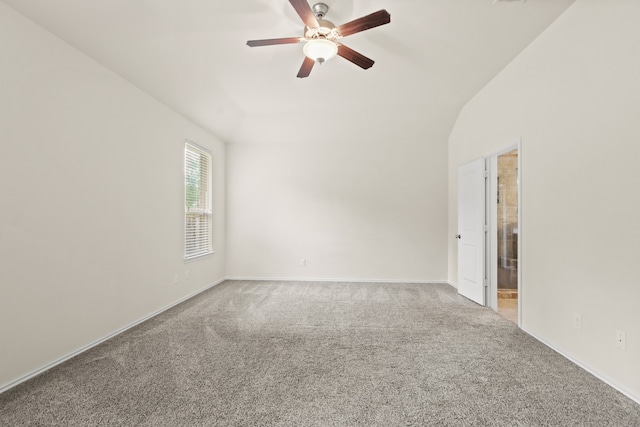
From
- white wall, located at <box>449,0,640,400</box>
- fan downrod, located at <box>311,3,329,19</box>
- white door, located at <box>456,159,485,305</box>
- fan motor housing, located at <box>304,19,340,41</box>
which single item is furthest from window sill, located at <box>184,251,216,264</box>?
white wall, located at <box>449,0,640,400</box>

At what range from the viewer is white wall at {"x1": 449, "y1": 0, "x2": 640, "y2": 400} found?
1950mm

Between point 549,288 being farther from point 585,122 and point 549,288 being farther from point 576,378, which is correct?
point 585,122

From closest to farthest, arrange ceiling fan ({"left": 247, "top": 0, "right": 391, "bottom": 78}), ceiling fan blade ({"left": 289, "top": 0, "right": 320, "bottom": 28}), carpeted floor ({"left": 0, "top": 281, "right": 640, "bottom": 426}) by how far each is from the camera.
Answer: carpeted floor ({"left": 0, "top": 281, "right": 640, "bottom": 426}) → ceiling fan blade ({"left": 289, "top": 0, "right": 320, "bottom": 28}) → ceiling fan ({"left": 247, "top": 0, "right": 391, "bottom": 78})

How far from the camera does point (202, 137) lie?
4.56 metres

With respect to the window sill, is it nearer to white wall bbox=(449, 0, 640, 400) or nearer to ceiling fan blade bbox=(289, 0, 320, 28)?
ceiling fan blade bbox=(289, 0, 320, 28)

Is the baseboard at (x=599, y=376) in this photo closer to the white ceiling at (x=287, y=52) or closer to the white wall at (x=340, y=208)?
the white wall at (x=340, y=208)

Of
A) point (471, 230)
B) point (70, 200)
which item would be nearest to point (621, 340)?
point (471, 230)

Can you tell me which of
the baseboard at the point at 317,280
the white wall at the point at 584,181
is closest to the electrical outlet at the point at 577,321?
the white wall at the point at 584,181

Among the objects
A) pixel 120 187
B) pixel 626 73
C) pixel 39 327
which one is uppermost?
pixel 626 73

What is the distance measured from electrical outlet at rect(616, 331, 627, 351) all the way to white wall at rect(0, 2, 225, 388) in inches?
160

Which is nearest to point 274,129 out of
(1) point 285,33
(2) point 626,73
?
(1) point 285,33

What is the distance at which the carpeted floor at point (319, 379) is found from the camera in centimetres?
173

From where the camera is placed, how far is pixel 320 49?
7.63 feet

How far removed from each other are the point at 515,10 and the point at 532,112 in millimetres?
959
